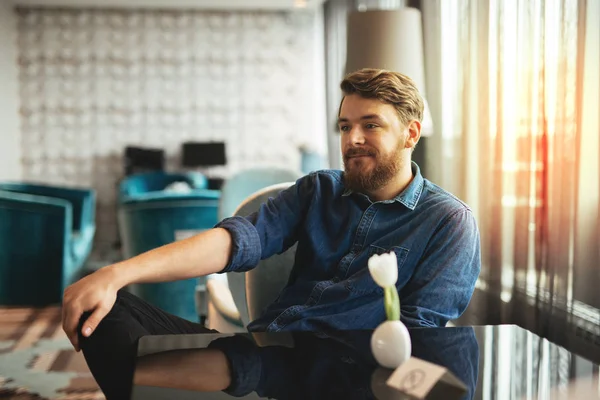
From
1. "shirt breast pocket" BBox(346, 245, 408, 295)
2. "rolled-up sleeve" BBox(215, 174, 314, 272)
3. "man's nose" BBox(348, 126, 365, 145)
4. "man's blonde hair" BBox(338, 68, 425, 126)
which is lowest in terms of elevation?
"shirt breast pocket" BBox(346, 245, 408, 295)

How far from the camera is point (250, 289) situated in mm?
1981

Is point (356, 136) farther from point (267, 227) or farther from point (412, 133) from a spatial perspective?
point (267, 227)

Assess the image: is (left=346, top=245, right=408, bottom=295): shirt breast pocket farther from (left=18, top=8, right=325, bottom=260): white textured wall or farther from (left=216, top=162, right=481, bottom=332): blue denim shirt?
(left=18, top=8, right=325, bottom=260): white textured wall

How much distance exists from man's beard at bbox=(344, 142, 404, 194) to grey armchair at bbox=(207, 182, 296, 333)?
0.49m

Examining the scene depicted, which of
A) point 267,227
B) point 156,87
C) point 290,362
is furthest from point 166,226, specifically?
point 156,87

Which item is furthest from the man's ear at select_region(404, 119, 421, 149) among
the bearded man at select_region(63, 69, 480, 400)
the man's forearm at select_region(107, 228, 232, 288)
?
the man's forearm at select_region(107, 228, 232, 288)

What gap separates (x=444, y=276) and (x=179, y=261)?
62 cm

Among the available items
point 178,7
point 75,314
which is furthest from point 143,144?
point 75,314

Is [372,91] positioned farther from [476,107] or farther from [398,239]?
[476,107]

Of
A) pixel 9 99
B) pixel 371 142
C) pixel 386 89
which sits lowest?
pixel 371 142

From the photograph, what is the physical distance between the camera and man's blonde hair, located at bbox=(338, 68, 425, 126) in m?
1.57

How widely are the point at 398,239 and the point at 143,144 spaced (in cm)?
610

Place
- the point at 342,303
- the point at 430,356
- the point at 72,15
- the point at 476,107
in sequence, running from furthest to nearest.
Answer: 1. the point at 72,15
2. the point at 476,107
3. the point at 342,303
4. the point at 430,356

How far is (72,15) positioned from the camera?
278 inches
